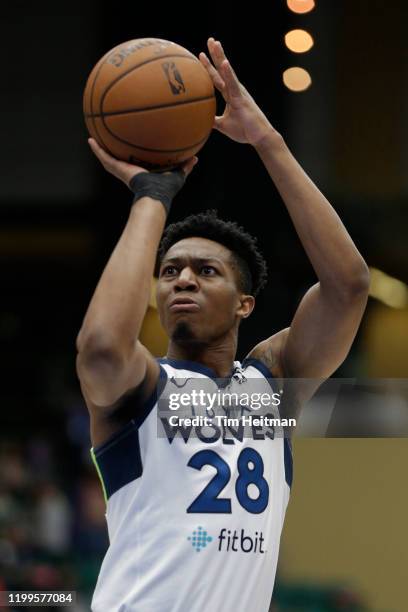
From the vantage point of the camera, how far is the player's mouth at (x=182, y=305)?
12.6 feet

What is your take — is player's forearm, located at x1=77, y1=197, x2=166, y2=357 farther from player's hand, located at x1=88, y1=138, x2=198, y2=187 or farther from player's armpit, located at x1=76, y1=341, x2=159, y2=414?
player's hand, located at x1=88, y1=138, x2=198, y2=187

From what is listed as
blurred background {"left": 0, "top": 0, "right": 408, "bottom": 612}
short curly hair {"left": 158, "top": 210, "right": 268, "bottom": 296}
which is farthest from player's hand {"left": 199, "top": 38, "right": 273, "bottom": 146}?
blurred background {"left": 0, "top": 0, "right": 408, "bottom": 612}

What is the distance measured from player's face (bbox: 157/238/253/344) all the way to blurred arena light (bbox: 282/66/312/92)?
5.65m

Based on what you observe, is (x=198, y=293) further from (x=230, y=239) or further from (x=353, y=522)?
(x=353, y=522)

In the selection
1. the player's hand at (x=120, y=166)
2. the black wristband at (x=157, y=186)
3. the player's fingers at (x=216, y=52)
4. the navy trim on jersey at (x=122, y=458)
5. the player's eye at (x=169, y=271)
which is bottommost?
the navy trim on jersey at (x=122, y=458)

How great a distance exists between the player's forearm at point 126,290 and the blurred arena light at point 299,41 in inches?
248

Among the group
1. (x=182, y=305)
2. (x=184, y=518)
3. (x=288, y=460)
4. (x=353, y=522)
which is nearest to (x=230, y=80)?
(x=182, y=305)

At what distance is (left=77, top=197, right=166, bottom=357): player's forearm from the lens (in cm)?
331

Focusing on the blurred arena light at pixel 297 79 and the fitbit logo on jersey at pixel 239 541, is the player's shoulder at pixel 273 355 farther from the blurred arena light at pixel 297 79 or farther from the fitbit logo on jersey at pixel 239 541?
the blurred arena light at pixel 297 79

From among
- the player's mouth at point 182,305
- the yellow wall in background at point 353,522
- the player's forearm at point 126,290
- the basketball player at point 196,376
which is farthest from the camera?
the yellow wall in background at point 353,522

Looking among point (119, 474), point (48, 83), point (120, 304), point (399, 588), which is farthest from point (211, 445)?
point (48, 83)

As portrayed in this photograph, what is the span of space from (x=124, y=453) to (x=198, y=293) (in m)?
0.59

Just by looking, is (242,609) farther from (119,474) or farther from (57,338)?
(57,338)

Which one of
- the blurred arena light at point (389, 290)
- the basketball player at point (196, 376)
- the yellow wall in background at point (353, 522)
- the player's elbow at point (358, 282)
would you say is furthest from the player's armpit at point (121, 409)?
the blurred arena light at point (389, 290)
